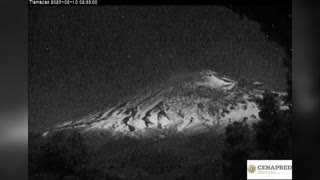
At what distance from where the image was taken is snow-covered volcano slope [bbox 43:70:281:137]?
1.88 metres

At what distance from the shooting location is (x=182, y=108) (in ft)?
6.18

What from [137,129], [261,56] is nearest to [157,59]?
[137,129]

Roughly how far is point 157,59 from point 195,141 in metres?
0.44

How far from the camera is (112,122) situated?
6.17 ft

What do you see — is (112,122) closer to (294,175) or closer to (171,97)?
(171,97)
